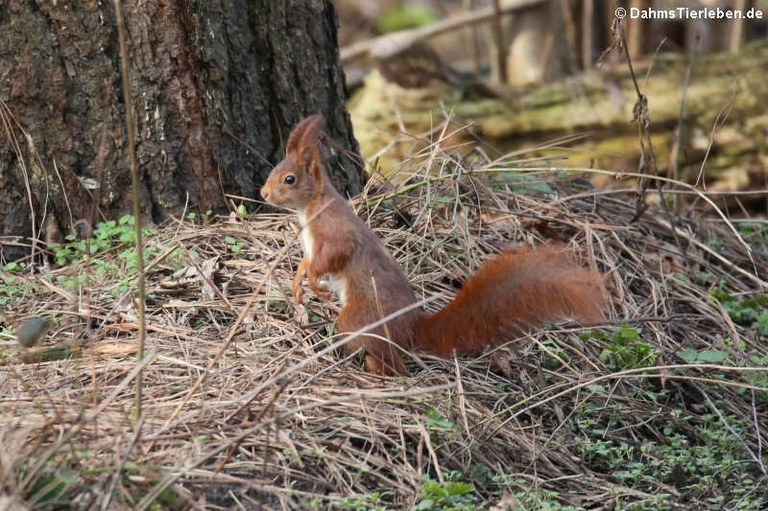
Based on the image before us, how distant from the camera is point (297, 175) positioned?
10.5ft

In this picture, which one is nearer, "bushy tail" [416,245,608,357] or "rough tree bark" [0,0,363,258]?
"bushy tail" [416,245,608,357]

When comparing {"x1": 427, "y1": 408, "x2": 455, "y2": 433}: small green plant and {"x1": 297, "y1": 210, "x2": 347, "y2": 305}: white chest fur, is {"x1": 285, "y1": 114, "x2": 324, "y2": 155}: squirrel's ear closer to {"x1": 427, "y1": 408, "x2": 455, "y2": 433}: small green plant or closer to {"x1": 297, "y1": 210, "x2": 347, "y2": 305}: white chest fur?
{"x1": 297, "y1": 210, "x2": 347, "y2": 305}: white chest fur

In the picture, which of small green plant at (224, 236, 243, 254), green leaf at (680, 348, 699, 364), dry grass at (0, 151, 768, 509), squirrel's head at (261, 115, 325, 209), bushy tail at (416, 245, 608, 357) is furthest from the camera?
small green plant at (224, 236, 243, 254)

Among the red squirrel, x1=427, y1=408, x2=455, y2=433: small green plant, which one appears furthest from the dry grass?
the red squirrel

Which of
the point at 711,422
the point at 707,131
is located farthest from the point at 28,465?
the point at 707,131

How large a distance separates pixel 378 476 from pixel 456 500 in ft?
0.69

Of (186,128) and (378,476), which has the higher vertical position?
(186,128)

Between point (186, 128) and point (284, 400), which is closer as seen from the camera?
point (284, 400)

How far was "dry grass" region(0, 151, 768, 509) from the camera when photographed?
7.90ft

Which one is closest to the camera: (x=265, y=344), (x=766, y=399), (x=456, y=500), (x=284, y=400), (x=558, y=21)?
(x=456, y=500)

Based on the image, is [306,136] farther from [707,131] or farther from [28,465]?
[707,131]

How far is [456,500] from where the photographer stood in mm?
2506

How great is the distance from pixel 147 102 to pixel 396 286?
121 cm

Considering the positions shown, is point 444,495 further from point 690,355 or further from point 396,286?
point 690,355
